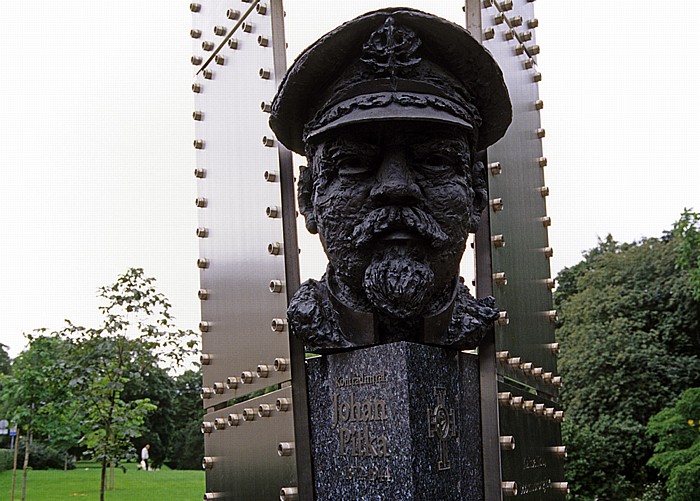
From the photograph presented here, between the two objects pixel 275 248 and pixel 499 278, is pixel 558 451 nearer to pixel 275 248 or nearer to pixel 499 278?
pixel 499 278

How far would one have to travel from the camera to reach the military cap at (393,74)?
303 centimetres

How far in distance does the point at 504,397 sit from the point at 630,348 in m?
17.6

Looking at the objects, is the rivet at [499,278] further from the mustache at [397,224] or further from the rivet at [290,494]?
the rivet at [290,494]

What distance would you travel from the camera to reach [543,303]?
15.4 feet

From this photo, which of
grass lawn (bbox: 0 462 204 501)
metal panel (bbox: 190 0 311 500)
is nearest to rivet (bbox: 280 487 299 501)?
metal panel (bbox: 190 0 311 500)

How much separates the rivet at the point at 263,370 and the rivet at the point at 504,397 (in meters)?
1.00

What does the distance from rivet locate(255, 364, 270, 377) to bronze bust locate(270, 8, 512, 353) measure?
19.9 inches

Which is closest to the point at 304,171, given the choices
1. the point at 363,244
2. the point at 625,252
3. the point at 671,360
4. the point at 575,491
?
the point at 363,244

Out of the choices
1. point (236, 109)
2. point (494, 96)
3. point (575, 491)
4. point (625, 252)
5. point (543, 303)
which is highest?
point (625, 252)

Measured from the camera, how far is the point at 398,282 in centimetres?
303

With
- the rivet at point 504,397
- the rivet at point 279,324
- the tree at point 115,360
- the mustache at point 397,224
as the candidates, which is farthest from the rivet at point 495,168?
the tree at point 115,360

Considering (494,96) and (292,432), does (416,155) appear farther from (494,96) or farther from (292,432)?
(292,432)

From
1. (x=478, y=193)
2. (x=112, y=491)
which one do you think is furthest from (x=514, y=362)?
(x=112, y=491)

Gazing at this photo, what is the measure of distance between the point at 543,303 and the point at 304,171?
1.88 metres
